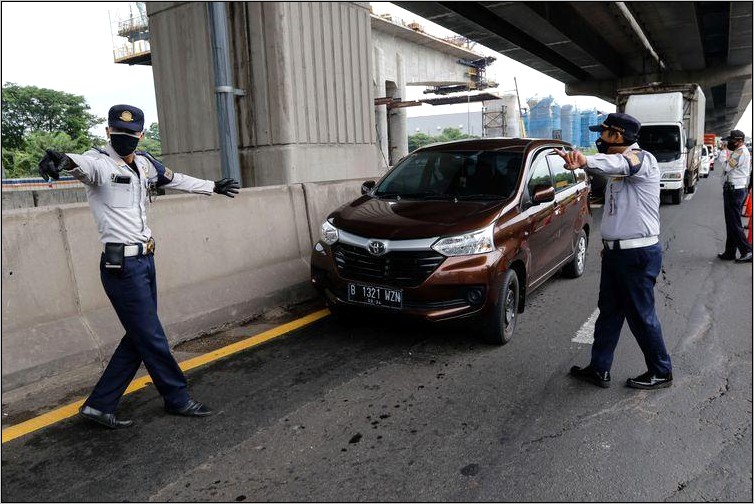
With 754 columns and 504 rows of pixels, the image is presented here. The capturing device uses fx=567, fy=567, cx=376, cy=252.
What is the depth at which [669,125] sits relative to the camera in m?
16.5

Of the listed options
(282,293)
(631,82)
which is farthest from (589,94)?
(282,293)

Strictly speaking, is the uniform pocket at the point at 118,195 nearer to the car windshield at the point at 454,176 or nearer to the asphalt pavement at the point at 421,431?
the asphalt pavement at the point at 421,431

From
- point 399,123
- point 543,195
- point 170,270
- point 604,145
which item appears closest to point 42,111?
point 399,123

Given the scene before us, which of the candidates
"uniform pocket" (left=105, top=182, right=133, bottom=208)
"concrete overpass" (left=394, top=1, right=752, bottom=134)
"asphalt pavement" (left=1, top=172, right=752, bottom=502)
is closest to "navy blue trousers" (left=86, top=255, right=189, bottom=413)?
"asphalt pavement" (left=1, top=172, right=752, bottom=502)

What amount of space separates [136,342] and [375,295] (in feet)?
6.08

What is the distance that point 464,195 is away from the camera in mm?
5328

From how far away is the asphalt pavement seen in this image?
2867 millimetres

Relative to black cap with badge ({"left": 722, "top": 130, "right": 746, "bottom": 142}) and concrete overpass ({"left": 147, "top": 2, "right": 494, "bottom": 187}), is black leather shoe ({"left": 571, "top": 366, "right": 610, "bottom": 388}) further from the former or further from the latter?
black cap with badge ({"left": 722, "top": 130, "right": 746, "bottom": 142})

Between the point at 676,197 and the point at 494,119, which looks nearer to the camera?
the point at 676,197

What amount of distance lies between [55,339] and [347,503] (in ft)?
9.18

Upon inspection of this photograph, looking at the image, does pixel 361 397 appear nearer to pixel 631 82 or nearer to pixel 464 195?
pixel 464 195

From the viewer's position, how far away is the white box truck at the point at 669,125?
15969mm

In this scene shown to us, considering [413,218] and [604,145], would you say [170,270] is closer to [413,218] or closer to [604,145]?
[413,218]

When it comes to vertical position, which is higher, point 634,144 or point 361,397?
point 634,144
